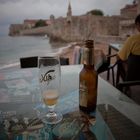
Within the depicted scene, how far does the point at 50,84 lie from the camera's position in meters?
0.71

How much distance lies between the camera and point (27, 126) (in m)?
0.66

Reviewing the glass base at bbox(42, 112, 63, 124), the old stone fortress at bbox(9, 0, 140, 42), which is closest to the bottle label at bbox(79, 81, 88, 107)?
the glass base at bbox(42, 112, 63, 124)

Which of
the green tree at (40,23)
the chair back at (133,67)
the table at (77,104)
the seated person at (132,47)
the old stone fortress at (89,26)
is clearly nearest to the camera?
the table at (77,104)

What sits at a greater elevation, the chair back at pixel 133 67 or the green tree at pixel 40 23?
the green tree at pixel 40 23

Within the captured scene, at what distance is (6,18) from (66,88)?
389 cm

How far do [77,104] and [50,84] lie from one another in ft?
0.60

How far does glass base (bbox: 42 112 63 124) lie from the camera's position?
2.26ft

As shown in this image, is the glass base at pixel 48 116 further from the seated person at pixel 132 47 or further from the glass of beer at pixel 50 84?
the seated person at pixel 132 47

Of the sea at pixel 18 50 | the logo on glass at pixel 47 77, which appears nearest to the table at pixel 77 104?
the logo on glass at pixel 47 77

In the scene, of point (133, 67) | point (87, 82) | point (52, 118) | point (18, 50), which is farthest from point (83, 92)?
point (18, 50)

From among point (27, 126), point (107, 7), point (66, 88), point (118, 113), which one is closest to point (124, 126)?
point (118, 113)

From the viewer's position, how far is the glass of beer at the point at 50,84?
697 millimetres

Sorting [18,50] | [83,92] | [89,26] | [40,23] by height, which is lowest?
[18,50]

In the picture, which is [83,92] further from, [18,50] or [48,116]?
[18,50]
